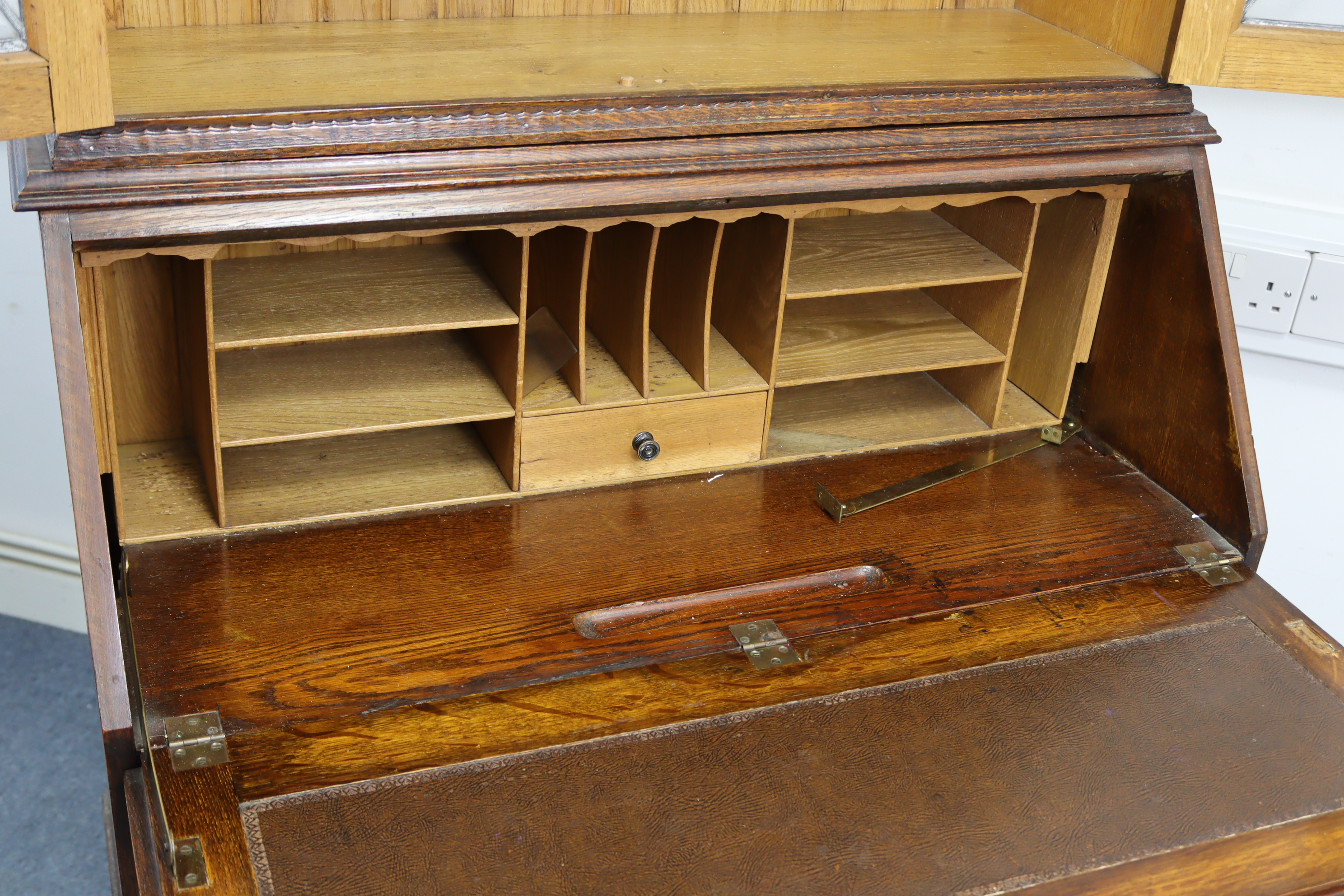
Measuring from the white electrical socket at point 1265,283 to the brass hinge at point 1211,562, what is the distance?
0.57m

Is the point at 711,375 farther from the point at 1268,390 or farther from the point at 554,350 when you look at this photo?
the point at 1268,390

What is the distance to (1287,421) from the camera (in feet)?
6.34

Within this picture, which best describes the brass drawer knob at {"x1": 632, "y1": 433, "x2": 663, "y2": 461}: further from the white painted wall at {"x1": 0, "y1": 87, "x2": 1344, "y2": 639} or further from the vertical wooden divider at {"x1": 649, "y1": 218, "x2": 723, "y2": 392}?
the white painted wall at {"x1": 0, "y1": 87, "x2": 1344, "y2": 639}

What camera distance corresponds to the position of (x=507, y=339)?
1.31 m

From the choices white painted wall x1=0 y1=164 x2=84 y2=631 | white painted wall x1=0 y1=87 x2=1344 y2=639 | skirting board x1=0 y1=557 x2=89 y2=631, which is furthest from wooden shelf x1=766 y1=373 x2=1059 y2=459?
skirting board x1=0 y1=557 x2=89 y2=631

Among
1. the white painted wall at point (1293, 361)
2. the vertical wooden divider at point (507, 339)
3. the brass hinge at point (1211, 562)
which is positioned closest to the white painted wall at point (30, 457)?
the vertical wooden divider at point (507, 339)

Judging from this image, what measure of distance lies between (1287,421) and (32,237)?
1.98 metres

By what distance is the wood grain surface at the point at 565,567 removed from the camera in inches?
44.5

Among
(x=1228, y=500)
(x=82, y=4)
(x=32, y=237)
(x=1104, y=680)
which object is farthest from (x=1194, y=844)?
(x=32, y=237)

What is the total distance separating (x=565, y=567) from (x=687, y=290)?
1.17 feet

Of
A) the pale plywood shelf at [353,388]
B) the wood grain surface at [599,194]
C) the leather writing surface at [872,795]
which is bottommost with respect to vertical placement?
the leather writing surface at [872,795]

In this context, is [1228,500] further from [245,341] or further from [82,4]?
[82,4]

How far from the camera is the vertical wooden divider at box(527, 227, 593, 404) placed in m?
A: 1.29

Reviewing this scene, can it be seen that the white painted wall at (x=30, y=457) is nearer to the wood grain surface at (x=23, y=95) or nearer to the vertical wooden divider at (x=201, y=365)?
the vertical wooden divider at (x=201, y=365)
